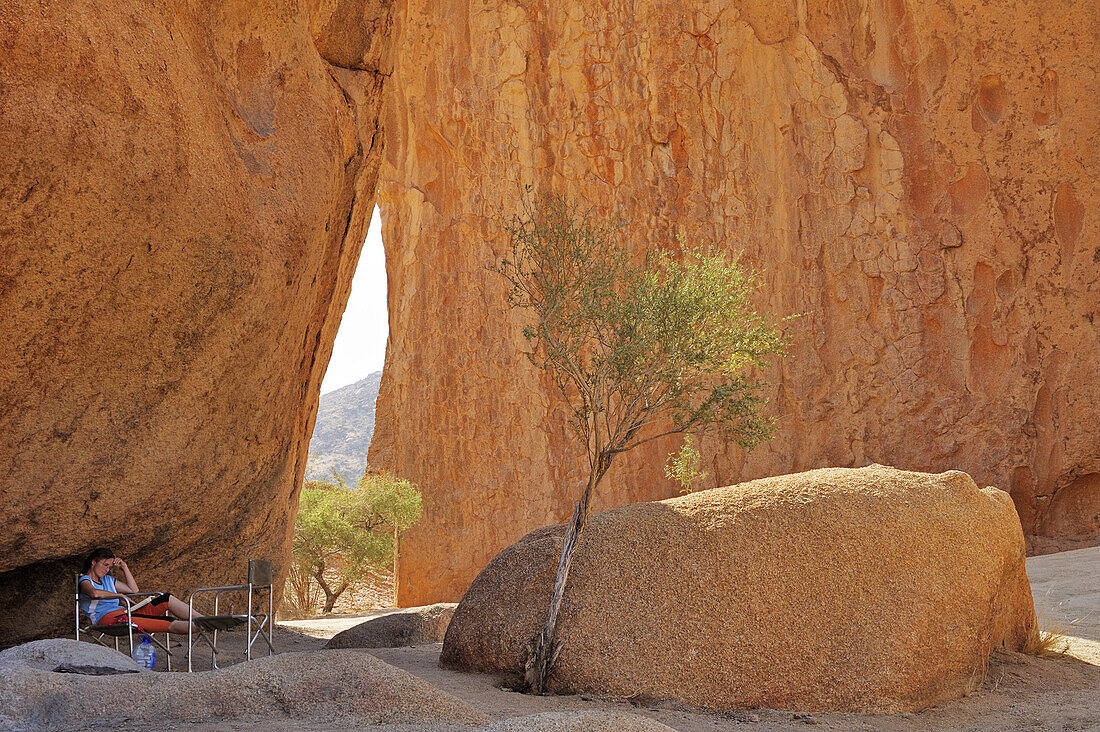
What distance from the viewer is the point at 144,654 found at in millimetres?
7660

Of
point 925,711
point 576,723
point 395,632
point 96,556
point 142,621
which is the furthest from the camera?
point 395,632

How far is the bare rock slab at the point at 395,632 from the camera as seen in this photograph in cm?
1045

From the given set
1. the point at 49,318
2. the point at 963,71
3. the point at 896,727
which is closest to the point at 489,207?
the point at 963,71

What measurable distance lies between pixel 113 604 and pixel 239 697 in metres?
3.54

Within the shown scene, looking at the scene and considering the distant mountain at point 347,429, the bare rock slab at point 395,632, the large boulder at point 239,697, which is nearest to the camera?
the large boulder at point 239,697

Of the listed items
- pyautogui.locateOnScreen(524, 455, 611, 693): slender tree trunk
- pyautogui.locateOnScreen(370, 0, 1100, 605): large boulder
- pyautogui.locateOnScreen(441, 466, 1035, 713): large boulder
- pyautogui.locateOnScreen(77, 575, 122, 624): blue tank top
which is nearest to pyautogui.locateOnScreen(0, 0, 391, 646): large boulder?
pyautogui.locateOnScreen(77, 575, 122, 624): blue tank top

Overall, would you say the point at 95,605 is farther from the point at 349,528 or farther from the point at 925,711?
the point at 349,528

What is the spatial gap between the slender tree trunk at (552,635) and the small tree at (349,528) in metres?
16.7

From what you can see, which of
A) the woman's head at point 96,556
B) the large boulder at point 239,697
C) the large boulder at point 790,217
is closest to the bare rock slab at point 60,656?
the large boulder at point 239,697

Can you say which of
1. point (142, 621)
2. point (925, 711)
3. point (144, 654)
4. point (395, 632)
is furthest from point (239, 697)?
point (395, 632)

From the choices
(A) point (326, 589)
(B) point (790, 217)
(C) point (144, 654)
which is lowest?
(A) point (326, 589)

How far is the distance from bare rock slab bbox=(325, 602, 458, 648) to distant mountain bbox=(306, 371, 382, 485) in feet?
185

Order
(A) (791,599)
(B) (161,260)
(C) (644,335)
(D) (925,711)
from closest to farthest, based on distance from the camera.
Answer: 1. (D) (925,711)
2. (A) (791,599)
3. (B) (161,260)
4. (C) (644,335)

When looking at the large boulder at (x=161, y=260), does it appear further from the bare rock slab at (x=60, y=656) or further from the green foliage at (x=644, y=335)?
the green foliage at (x=644, y=335)
